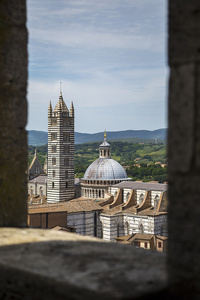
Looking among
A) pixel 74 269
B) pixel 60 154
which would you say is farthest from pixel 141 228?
pixel 74 269

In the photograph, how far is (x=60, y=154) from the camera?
3991 cm

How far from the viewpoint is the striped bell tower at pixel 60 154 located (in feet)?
131

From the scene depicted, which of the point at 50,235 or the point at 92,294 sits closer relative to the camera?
the point at 92,294

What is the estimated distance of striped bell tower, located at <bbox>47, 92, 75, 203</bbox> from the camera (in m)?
39.9

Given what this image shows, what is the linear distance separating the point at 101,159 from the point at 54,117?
19.2 ft

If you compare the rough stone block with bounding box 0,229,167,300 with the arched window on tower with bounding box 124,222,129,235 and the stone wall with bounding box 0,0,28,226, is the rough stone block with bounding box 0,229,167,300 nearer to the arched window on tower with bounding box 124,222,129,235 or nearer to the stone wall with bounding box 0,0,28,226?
the stone wall with bounding box 0,0,28,226

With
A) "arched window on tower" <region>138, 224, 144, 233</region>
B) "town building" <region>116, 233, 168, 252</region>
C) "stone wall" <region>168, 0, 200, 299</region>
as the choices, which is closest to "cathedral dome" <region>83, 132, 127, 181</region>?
"arched window on tower" <region>138, 224, 144, 233</region>

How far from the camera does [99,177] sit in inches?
1566

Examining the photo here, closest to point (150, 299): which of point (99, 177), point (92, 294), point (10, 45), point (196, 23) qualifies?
point (92, 294)

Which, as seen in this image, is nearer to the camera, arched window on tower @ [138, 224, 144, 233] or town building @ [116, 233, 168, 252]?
town building @ [116, 233, 168, 252]

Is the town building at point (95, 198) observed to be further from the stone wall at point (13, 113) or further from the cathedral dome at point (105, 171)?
the stone wall at point (13, 113)

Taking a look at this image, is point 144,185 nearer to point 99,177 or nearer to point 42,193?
point 99,177

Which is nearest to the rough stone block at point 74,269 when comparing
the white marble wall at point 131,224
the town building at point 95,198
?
the town building at point 95,198

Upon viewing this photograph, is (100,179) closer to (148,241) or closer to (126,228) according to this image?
(126,228)
